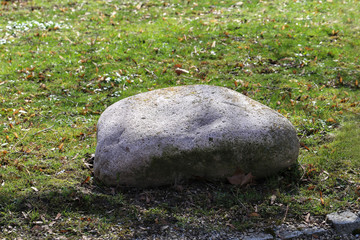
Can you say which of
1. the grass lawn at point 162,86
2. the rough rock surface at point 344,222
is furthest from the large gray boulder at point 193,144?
the rough rock surface at point 344,222

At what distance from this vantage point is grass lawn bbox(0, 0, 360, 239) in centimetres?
414

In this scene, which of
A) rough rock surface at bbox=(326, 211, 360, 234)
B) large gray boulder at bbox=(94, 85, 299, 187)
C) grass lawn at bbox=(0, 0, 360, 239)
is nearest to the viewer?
rough rock surface at bbox=(326, 211, 360, 234)

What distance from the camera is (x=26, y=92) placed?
675 cm

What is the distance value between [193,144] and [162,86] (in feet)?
9.59

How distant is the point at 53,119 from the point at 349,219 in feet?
14.8

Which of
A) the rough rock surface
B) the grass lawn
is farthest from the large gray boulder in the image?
the rough rock surface

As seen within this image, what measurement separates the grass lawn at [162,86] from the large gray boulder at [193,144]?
21cm

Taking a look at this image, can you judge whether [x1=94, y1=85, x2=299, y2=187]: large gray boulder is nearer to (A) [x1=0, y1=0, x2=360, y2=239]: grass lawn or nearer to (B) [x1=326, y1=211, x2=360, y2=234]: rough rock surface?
(A) [x1=0, y1=0, x2=360, y2=239]: grass lawn

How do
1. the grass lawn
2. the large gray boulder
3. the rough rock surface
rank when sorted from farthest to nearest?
the large gray boulder, the grass lawn, the rough rock surface

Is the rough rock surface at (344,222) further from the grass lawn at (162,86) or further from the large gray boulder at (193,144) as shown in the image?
the large gray boulder at (193,144)

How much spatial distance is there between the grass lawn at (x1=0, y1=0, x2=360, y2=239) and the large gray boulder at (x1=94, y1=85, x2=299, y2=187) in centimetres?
21

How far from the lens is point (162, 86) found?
697cm

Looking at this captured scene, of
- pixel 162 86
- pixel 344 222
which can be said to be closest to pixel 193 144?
pixel 344 222

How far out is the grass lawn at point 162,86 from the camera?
4.14 m
